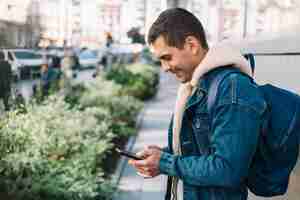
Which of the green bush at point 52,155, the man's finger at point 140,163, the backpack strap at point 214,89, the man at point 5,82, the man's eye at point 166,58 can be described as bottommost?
the green bush at point 52,155

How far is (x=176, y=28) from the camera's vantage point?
6.58 feet

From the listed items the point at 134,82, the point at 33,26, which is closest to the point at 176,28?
the point at 33,26

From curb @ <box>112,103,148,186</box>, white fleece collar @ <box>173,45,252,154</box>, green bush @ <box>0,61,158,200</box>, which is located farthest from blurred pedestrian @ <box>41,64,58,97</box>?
white fleece collar @ <box>173,45,252,154</box>

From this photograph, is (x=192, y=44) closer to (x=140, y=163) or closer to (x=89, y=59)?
(x=140, y=163)

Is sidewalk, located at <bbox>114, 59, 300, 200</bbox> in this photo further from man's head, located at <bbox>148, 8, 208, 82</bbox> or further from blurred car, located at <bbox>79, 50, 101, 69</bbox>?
blurred car, located at <bbox>79, 50, 101, 69</bbox>

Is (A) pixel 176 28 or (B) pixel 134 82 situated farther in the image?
(B) pixel 134 82

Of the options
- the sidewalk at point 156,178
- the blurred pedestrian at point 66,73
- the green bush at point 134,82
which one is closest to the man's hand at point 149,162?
the sidewalk at point 156,178

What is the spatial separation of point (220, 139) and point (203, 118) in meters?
0.14

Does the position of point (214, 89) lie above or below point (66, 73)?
above

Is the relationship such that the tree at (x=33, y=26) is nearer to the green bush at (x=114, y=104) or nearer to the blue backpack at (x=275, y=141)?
the green bush at (x=114, y=104)

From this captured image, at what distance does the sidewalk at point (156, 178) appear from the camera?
107 inches

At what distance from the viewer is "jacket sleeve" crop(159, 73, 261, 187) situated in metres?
1.84

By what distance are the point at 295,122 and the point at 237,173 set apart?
9.9 inches

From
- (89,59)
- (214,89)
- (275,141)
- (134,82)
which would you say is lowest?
(134,82)
